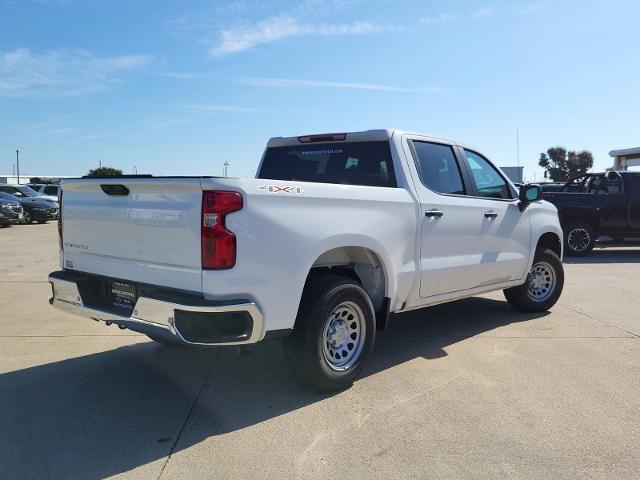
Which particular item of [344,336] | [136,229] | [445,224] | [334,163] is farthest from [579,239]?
[136,229]

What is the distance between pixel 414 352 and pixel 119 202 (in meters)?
2.98

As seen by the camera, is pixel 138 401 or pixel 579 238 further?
pixel 579 238

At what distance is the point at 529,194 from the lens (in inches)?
236

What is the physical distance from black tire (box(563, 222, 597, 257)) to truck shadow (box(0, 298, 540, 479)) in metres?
8.14

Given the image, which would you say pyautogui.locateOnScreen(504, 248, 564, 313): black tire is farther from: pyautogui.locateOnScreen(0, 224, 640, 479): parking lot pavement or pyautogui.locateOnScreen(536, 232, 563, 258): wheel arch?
pyautogui.locateOnScreen(0, 224, 640, 479): parking lot pavement

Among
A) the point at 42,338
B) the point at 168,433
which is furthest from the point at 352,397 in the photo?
the point at 42,338

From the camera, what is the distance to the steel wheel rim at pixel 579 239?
1261 centimetres

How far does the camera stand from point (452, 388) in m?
4.27

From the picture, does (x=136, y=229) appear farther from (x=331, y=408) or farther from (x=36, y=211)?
(x=36, y=211)

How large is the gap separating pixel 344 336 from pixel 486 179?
258 cm

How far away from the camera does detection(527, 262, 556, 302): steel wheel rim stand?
22.1 feet

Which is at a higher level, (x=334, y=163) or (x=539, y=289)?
(x=334, y=163)

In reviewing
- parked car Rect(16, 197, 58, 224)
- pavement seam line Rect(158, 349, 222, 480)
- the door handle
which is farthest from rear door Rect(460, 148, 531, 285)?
parked car Rect(16, 197, 58, 224)

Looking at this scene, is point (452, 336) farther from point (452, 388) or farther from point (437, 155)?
point (437, 155)
